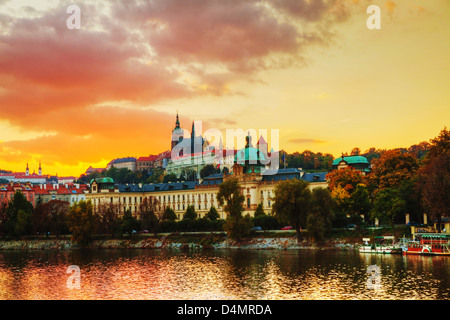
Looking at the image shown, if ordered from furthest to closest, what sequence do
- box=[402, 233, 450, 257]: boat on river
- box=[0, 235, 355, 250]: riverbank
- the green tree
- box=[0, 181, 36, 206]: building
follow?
box=[0, 181, 36, 206]: building → the green tree → box=[0, 235, 355, 250]: riverbank → box=[402, 233, 450, 257]: boat on river

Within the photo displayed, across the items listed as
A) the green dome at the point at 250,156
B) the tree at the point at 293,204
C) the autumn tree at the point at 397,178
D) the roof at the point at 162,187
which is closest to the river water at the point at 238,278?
the tree at the point at 293,204

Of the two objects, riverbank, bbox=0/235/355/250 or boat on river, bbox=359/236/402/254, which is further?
riverbank, bbox=0/235/355/250

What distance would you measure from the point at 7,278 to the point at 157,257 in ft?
88.5

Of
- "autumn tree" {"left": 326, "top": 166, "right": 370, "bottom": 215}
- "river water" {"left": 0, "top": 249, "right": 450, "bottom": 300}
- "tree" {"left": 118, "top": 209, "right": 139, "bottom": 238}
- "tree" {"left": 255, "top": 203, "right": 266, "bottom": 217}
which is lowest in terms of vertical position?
"river water" {"left": 0, "top": 249, "right": 450, "bottom": 300}

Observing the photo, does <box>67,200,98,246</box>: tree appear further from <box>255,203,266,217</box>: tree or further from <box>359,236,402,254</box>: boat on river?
<box>359,236,402,254</box>: boat on river

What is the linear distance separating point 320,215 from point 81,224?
48.4 m

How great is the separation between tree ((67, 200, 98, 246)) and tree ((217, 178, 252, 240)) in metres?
27.5

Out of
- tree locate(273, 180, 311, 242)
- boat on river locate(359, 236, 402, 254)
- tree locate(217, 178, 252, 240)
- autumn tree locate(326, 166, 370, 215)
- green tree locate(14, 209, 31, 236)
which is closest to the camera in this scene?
boat on river locate(359, 236, 402, 254)

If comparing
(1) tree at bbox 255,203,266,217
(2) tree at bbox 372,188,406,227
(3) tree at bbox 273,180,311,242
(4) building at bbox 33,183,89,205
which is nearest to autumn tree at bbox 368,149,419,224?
(2) tree at bbox 372,188,406,227

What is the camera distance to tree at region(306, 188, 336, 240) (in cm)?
8756

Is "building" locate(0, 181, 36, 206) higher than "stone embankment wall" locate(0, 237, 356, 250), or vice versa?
"building" locate(0, 181, 36, 206)

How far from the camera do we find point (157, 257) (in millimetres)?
85500

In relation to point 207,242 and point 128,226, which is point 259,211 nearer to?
point 207,242
